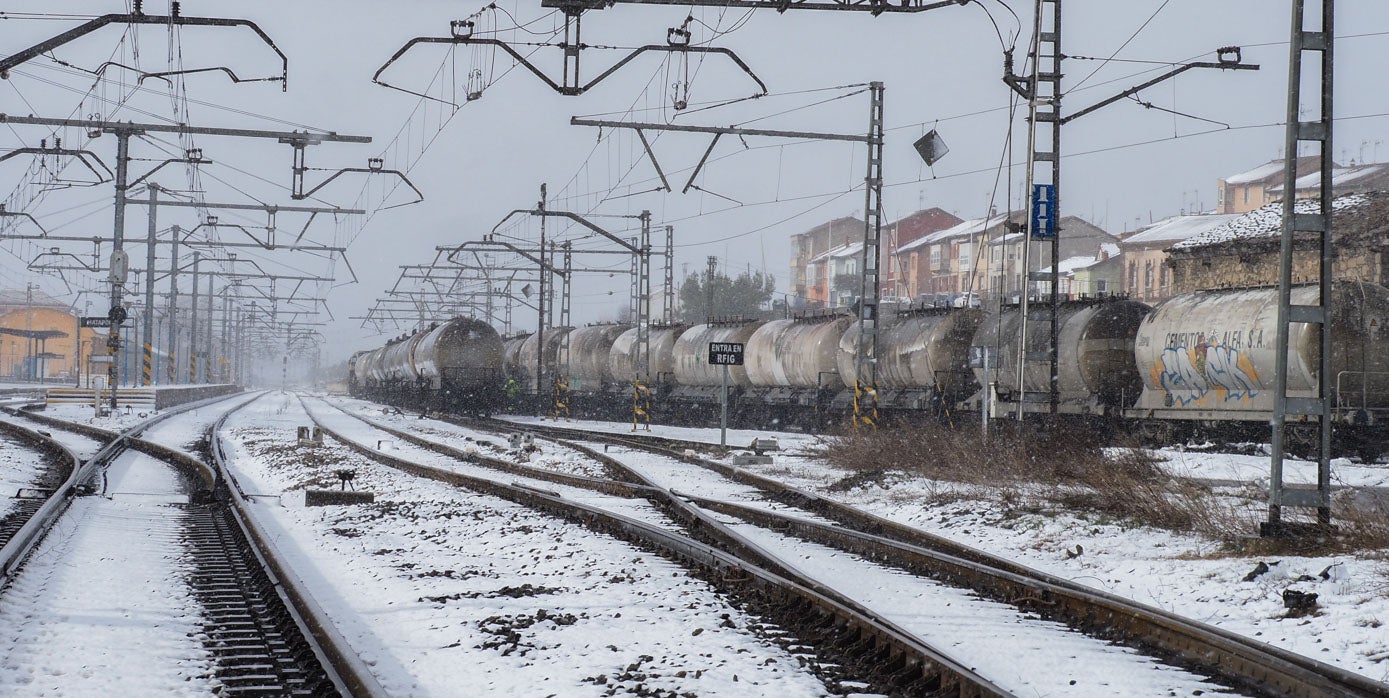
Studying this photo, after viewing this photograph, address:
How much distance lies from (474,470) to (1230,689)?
1541 cm

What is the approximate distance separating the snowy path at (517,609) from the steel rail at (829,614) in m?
0.22

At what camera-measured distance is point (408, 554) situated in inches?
403

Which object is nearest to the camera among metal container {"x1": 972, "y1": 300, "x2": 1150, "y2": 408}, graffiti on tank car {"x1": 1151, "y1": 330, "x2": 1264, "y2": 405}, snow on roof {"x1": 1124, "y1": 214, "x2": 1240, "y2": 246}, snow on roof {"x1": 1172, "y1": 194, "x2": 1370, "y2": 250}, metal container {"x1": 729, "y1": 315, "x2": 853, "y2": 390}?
graffiti on tank car {"x1": 1151, "y1": 330, "x2": 1264, "y2": 405}

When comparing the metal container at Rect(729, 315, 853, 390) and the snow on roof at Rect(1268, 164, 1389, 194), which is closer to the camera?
the metal container at Rect(729, 315, 853, 390)

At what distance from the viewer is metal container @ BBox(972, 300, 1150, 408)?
2292 cm

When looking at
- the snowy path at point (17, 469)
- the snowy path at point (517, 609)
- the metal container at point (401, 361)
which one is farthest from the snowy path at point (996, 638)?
the metal container at point (401, 361)

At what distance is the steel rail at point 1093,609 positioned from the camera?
18.3 feet

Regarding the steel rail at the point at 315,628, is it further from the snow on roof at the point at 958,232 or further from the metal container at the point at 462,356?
the snow on roof at the point at 958,232

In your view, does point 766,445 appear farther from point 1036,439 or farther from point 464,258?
point 464,258

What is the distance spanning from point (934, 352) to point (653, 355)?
1752 cm

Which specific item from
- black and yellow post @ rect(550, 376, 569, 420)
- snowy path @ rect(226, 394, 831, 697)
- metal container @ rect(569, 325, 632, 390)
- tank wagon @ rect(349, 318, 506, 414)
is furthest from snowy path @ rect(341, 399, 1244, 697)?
metal container @ rect(569, 325, 632, 390)

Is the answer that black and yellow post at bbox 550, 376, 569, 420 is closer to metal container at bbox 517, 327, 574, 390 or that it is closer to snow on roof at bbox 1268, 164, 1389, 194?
metal container at bbox 517, 327, 574, 390

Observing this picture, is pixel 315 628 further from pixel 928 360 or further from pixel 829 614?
pixel 928 360

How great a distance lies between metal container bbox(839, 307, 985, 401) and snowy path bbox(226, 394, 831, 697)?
15192 millimetres
